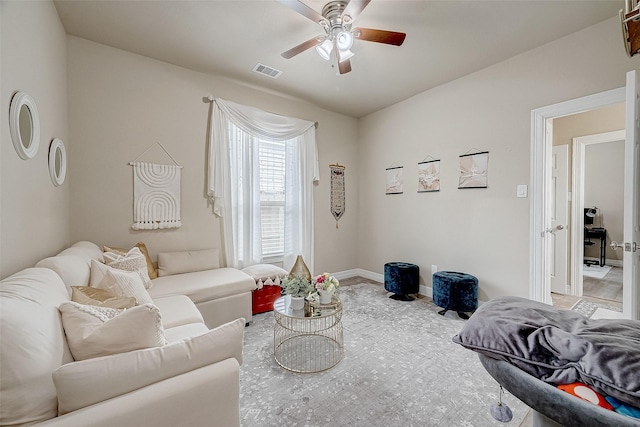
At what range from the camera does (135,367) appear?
92cm

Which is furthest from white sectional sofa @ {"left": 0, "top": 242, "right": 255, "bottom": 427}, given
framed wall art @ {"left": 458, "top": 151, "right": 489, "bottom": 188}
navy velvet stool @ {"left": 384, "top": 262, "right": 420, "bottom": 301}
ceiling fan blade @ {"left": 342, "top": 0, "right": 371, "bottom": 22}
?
framed wall art @ {"left": 458, "top": 151, "right": 489, "bottom": 188}

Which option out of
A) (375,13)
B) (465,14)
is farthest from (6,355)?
(465,14)

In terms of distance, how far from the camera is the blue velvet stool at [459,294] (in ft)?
9.14

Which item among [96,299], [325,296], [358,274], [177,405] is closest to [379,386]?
[325,296]

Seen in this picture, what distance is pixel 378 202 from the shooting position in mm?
4285

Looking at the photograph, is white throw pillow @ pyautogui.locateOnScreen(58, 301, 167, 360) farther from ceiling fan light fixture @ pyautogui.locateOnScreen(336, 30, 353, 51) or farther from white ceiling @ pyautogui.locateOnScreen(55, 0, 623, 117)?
white ceiling @ pyautogui.locateOnScreen(55, 0, 623, 117)

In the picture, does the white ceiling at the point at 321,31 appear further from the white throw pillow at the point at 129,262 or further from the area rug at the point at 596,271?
the area rug at the point at 596,271

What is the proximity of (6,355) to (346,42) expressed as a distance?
7.99 feet

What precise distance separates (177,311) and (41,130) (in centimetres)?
157

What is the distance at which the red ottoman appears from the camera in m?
2.92

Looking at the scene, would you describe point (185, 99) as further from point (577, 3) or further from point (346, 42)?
point (577, 3)

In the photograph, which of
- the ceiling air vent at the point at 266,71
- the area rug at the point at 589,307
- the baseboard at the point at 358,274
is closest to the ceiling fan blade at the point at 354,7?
the ceiling air vent at the point at 266,71

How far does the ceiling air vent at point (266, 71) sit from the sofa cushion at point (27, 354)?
9.18 ft

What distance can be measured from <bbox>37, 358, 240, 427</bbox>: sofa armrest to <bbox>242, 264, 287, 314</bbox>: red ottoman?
6.17 feet
